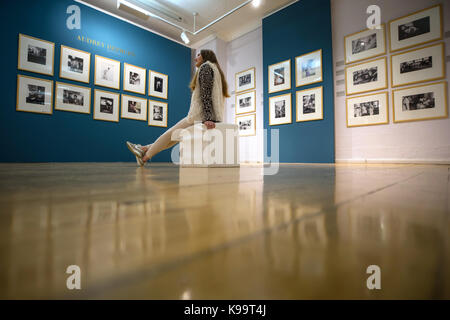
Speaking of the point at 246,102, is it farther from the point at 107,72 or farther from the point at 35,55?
the point at 35,55

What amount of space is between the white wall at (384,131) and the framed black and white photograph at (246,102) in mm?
1626

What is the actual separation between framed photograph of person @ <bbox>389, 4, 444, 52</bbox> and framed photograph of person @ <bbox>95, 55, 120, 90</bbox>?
14.4 ft

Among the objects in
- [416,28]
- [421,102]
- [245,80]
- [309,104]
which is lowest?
[421,102]

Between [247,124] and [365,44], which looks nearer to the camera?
[365,44]

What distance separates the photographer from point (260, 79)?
4434mm

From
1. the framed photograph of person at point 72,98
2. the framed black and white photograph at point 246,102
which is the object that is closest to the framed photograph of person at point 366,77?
the framed black and white photograph at point 246,102

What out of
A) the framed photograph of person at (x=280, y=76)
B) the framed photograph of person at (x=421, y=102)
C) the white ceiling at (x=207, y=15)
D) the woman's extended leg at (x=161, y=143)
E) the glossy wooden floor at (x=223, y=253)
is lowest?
the glossy wooden floor at (x=223, y=253)

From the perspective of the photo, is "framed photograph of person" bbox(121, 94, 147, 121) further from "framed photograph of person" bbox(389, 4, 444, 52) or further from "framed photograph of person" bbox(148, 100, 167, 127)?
"framed photograph of person" bbox(389, 4, 444, 52)

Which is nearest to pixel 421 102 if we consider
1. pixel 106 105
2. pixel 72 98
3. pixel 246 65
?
pixel 246 65

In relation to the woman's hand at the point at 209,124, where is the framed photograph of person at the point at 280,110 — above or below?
above

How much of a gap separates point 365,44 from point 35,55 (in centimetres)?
486

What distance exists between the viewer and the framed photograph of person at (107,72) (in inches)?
150

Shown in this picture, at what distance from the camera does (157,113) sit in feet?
15.0

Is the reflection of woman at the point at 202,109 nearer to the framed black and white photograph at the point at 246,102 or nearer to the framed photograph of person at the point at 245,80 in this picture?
the framed black and white photograph at the point at 246,102
